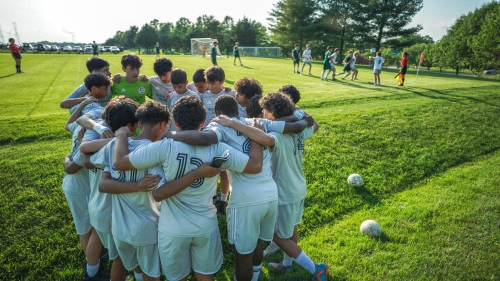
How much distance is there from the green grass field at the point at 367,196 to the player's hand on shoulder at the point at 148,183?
1778mm

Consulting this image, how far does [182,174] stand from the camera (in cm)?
224

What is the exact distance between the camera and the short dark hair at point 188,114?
234cm

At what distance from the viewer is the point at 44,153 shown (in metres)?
6.15

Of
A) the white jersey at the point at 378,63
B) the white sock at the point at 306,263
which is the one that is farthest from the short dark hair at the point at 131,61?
the white jersey at the point at 378,63

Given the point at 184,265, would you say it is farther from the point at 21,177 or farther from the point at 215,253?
the point at 21,177

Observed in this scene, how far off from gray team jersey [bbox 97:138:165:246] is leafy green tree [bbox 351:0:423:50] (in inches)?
1872

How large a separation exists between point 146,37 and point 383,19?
74044mm

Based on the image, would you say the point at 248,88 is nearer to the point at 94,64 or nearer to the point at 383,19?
the point at 94,64

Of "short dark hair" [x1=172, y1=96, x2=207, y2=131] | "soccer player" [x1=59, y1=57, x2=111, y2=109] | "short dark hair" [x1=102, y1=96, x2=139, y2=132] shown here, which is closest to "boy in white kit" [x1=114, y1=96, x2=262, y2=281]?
"short dark hair" [x1=172, y1=96, x2=207, y2=131]

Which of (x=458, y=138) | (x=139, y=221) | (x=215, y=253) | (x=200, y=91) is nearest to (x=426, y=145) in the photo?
(x=458, y=138)

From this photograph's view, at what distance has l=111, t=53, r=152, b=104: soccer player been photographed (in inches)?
179

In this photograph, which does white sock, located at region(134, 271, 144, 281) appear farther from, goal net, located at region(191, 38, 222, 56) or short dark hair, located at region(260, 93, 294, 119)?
goal net, located at region(191, 38, 222, 56)

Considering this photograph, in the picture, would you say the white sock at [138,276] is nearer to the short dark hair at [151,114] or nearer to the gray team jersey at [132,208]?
the gray team jersey at [132,208]

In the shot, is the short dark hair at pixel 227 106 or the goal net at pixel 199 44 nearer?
the short dark hair at pixel 227 106
